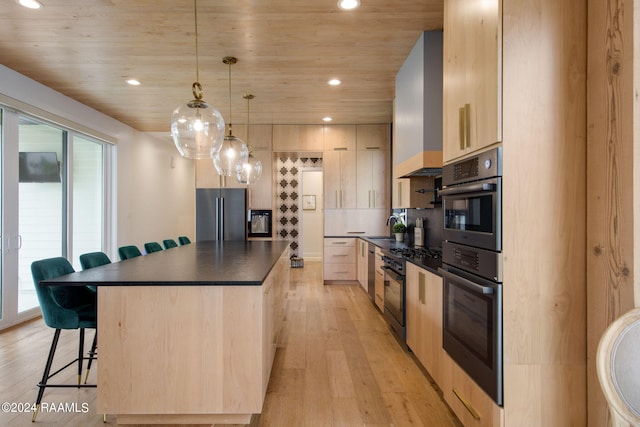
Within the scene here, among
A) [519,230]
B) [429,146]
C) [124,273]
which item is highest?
[429,146]

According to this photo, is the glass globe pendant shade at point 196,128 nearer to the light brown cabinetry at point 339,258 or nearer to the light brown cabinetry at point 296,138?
the light brown cabinetry at point 296,138

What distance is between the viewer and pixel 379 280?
3.97 meters

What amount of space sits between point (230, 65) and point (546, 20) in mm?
2920

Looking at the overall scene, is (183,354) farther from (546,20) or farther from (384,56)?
(384,56)

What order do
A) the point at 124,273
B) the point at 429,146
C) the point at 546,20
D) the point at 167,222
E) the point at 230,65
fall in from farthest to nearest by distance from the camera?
the point at 167,222 → the point at 230,65 → the point at 429,146 → the point at 124,273 → the point at 546,20

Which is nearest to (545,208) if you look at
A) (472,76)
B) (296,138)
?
(472,76)

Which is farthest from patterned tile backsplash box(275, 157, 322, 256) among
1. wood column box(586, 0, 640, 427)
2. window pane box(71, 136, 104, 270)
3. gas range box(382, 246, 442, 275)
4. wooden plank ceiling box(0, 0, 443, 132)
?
wood column box(586, 0, 640, 427)

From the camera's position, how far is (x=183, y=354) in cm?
184

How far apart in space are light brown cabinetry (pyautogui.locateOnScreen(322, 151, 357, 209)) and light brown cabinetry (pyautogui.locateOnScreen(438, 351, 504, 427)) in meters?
3.88

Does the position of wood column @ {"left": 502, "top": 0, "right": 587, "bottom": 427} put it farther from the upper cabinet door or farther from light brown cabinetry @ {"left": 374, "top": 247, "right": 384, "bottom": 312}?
light brown cabinetry @ {"left": 374, "top": 247, "right": 384, "bottom": 312}

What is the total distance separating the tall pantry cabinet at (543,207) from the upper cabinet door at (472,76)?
2 cm

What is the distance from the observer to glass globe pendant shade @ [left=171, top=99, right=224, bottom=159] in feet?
7.70

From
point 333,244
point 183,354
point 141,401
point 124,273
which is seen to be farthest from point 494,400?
point 333,244

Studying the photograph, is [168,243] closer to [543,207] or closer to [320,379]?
[320,379]
